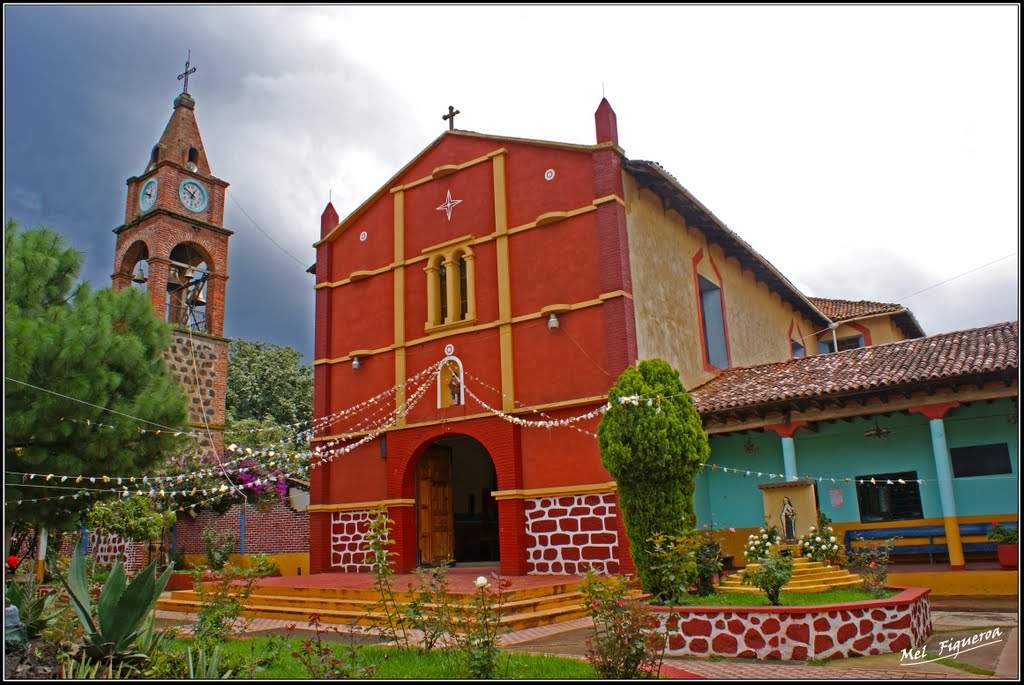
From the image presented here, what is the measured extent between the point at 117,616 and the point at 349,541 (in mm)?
11399

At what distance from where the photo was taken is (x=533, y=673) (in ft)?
22.1

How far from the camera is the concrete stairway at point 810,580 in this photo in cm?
970

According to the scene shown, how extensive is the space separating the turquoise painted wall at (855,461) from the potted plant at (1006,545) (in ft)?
4.53

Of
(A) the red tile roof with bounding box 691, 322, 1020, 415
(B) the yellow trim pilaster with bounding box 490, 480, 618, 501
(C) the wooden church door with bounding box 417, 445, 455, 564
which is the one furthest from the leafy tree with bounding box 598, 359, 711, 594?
(C) the wooden church door with bounding box 417, 445, 455, 564

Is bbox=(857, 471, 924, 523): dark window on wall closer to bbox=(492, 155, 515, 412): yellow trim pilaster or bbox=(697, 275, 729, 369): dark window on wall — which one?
bbox=(697, 275, 729, 369): dark window on wall

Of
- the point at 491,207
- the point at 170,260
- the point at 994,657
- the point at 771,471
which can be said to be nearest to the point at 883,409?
the point at 771,471

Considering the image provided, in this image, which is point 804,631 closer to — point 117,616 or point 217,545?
point 117,616

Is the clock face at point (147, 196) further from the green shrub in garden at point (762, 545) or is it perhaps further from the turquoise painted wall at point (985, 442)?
the turquoise painted wall at point (985, 442)

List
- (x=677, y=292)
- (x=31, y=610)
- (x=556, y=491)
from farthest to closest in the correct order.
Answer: (x=677, y=292), (x=556, y=491), (x=31, y=610)

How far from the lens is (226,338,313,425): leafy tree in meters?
40.4

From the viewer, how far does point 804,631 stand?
7922 mm

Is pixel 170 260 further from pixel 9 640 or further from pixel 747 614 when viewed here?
pixel 747 614

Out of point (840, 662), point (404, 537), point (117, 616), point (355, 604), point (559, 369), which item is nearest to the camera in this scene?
point (117, 616)

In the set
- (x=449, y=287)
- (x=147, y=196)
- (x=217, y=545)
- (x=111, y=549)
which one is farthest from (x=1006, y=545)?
(x=147, y=196)
